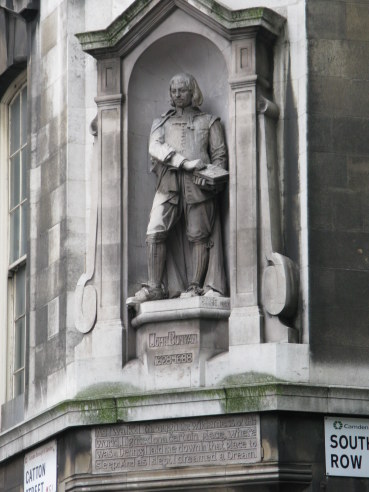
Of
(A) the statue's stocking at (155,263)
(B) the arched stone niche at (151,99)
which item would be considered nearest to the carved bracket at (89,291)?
(B) the arched stone niche at (151,99)

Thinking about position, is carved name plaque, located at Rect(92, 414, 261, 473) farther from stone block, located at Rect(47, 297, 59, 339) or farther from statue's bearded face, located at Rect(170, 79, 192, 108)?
statue's bearded face, located at Rect(170, 79, 192, 108)

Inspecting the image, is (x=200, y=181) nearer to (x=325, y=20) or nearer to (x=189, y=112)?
(x=189, y=112)

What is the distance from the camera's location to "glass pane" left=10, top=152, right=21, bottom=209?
30266 mm

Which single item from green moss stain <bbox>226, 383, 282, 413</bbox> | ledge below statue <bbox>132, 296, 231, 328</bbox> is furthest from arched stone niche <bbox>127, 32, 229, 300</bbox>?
green moss stain <bbox>226, 383, 282, 413</bbox>

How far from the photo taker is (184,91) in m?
26.4

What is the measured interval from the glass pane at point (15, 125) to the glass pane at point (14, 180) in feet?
0.56

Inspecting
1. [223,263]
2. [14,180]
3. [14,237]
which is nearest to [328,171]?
[223,263]

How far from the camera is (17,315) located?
1177 inches

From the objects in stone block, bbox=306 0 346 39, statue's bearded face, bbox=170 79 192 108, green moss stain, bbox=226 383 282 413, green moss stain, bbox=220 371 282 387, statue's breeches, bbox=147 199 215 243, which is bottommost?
green moss stain, bbox=226 383 282 413

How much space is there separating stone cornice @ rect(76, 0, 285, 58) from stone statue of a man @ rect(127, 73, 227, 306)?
83cm

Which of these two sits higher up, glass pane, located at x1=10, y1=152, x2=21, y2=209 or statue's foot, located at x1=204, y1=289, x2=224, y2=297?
glass pane, located at x1=10, y1=152, x2=21, y2=209

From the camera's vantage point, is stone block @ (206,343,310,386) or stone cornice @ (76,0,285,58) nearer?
stone block @ (206,343,310,386)

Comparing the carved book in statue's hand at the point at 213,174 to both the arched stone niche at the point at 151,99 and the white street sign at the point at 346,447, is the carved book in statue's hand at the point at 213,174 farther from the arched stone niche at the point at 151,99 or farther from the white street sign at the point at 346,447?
the white street sign at the point at 346,447

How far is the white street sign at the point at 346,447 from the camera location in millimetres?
24750
